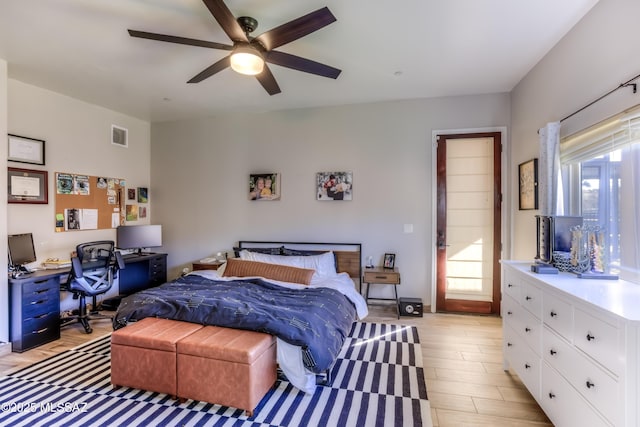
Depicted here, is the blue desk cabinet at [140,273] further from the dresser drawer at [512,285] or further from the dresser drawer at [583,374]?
the dresser drawer at [583,374]

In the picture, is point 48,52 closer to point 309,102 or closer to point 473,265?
point 309,102

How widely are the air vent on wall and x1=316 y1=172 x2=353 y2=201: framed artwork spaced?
300 centimetres

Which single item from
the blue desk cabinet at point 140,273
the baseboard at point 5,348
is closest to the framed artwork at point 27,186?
the blue desk cabinet at point 140,273

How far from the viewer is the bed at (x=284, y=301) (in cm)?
216

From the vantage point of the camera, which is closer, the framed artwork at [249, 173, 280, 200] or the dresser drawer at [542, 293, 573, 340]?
the dresser drawer at [542, 293, 573, 340]

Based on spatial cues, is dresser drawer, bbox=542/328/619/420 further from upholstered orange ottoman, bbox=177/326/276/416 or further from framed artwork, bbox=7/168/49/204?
framed artwork, bbox=7/168/49/204

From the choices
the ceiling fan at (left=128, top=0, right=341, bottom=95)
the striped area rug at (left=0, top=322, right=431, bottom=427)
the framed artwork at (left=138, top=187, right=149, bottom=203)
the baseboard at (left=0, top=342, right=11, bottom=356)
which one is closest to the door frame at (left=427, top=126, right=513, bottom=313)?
the striped area rug at (left=0, top=322, right=431, bottom=427)

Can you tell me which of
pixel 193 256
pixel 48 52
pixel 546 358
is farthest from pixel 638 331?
pixel 193 256

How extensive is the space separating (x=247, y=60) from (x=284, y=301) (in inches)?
77.8

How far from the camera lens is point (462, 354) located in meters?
2.85

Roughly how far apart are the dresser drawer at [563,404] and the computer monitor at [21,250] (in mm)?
4619

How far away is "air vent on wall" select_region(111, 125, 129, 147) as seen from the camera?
4438 millimetres

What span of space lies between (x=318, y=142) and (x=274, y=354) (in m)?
2.96

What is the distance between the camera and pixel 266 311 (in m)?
2.39
